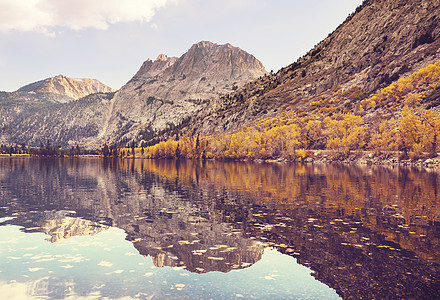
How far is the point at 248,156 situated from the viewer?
6166 inches

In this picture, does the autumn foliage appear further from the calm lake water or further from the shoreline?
the calm lake water

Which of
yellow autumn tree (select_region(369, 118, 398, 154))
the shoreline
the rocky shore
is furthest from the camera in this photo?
yellow autumn tree (select_region(369, 118, 398, 154))

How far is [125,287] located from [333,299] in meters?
7.22

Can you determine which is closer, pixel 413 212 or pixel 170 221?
pixel 170 221

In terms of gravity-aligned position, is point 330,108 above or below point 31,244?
above

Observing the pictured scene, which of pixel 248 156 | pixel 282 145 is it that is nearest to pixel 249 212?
pixel 282 145

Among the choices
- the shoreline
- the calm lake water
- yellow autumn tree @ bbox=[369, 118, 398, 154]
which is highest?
yellow autumn tree @ bbox=[369, 118, 398, 154]

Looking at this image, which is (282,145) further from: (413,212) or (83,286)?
(83,286)

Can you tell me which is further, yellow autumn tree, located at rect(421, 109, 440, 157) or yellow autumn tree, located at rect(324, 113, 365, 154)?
yellow autumn tree, located at rect(324, 113, 365, 154)

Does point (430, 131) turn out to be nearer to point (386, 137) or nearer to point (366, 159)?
point (386, 137)

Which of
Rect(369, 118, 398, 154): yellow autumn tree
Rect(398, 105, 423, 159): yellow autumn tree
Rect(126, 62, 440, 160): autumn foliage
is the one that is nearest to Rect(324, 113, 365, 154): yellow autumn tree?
Rect(126, 62, 440, 160): autumn foliage

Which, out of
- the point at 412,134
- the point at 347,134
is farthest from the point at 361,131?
the point at 412,134

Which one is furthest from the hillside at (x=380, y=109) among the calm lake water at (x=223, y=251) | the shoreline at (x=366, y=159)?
the calm lake water at (x=223, y=251)

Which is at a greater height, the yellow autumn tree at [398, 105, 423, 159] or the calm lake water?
the yellow autumn tree at [398, 105, 423, 159]
